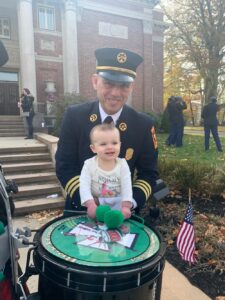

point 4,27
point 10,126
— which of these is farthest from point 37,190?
point 4,27

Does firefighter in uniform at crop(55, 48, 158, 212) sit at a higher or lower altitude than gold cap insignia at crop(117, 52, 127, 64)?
lower

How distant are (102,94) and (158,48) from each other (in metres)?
20.5

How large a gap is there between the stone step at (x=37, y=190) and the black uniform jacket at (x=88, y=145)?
391 centimetres

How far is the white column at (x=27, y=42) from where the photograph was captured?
50.0 ft

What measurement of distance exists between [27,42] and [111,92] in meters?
15.5

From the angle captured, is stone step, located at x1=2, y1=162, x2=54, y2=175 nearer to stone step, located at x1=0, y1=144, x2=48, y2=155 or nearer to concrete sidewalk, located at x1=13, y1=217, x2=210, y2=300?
stone step, located at x1=0, y1=144, x2=48, y2=155

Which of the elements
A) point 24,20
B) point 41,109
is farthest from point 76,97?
point 24,20

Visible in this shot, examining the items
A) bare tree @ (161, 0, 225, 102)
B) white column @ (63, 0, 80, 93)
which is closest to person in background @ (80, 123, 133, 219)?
white column @ (63, 0, 80, 93)

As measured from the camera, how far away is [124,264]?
1.22 m

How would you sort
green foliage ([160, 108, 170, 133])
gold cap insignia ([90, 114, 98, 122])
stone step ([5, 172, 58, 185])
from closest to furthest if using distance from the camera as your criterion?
gold cap insignia ([90, 114, 98, 122]), stone step ([5, 172, 58, 185]), green foliage ([160, 108, 170, 133])

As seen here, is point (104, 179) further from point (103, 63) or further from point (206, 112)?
point (206, 112)

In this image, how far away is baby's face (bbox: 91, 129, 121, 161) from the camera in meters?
1.68

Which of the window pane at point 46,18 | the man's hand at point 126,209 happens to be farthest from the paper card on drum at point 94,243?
the window pane at point 46,18

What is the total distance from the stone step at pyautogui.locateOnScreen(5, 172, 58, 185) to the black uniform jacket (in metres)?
Answer: 4.27
